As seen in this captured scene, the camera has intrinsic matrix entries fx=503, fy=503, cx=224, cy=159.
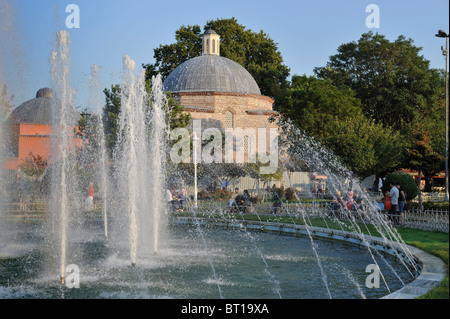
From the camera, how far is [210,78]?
38.3 m

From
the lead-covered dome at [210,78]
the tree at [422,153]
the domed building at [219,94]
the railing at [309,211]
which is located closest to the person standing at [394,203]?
the railing at [309,211]

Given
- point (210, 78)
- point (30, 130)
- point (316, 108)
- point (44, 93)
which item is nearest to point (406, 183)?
point (316, 108)

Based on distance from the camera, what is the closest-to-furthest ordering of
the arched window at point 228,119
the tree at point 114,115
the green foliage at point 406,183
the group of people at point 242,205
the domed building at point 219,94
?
the group of people at point 242,205 < the green foliage at point 406,183 < the tree at point 114,115 < the domed building at point 219,94 < the arched window at point 228,119

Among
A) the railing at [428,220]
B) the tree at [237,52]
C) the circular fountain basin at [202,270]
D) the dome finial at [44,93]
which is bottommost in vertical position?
the circular fountain basin at [202,270]

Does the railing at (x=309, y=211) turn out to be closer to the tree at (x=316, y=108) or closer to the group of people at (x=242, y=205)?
the group of people at (x=242, y=205)

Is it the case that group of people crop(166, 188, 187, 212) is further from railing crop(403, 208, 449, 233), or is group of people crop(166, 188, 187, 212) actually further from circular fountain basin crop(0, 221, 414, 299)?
railing crop(403, 208, 449, 233)

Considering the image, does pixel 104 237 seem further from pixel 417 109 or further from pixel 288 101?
pixel 417 109

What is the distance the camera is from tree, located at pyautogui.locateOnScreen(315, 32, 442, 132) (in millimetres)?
37062

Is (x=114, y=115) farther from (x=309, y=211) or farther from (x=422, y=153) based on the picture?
(x=422, y=153)

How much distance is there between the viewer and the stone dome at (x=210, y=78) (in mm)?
38156

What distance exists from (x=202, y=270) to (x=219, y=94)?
29790mm

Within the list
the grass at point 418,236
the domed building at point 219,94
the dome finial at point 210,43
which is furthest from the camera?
the dome finial at point 210,43

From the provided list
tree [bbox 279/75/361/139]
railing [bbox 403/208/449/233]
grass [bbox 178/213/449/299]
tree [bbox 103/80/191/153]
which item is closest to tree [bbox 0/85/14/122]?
grass [bbox 178/213/449/299]
